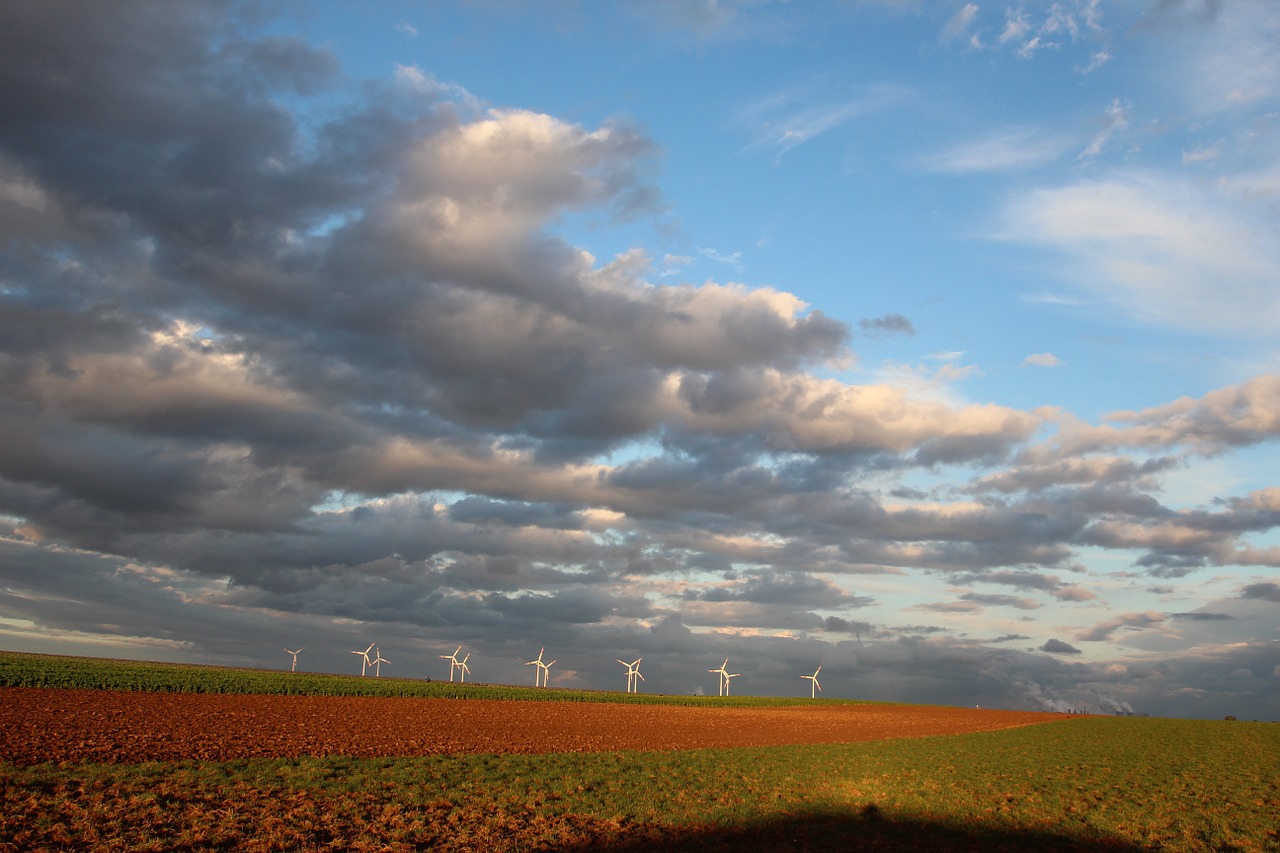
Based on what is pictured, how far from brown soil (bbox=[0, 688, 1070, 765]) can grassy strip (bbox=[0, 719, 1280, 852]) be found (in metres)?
4.75

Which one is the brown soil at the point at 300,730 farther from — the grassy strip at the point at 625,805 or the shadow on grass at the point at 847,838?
the shadow on grass at the point at 847,838

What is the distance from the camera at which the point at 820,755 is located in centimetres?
4619

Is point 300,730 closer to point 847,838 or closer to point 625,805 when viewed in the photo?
point 625,805

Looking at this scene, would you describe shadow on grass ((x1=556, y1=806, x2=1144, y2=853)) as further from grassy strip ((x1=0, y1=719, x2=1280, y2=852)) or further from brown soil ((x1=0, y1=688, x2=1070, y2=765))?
brown soil ((x1=0, y1=688, x2=1070, y2=765))

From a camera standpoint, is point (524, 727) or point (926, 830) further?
point (524, 727)

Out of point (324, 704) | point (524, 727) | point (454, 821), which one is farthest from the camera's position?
point (324, 704)

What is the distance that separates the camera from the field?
22188mm

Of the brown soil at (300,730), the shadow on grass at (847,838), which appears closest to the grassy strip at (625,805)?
the shadow on grass at (847,838)

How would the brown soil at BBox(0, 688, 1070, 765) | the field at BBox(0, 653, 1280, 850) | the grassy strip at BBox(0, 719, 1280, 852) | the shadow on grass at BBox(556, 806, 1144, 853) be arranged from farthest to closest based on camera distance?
1. the brown soil at BBox(0, 688, 1070, 765)
2. the shadow on grass at BBox(556, 806, 1144, 853)
3. the field at BBox(0, 653, 1280, 850)
4. the grassy strip at BBox(0, 719, 1280, 852)

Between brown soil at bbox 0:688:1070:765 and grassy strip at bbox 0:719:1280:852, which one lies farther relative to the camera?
brown soil at bbox 0:688:1070:765

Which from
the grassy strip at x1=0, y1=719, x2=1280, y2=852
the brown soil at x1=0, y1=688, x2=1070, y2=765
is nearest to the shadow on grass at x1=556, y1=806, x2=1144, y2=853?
the grassy strip at x1=0, y1=719, x2=1280, y2=852

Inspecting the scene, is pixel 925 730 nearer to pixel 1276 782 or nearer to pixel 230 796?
pixel 1276 782

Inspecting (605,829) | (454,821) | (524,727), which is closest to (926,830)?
(605,829)

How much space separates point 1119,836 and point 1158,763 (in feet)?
93.9
